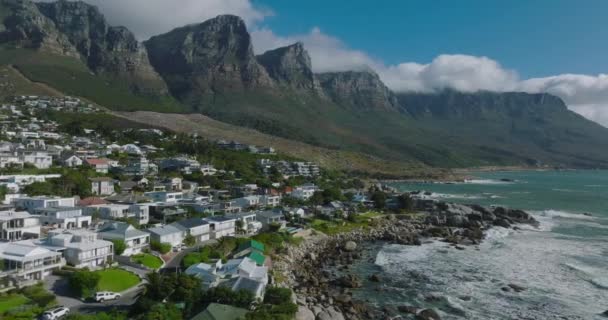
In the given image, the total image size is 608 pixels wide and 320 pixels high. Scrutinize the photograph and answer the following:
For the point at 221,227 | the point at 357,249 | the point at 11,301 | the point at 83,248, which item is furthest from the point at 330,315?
the point at 357,249

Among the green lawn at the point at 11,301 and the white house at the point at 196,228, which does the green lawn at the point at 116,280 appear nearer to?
the green lawn at the point at 11,301

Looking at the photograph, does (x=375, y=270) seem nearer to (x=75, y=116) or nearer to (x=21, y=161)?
(x=21, y=161)

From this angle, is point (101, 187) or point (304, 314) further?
point (101, 187)

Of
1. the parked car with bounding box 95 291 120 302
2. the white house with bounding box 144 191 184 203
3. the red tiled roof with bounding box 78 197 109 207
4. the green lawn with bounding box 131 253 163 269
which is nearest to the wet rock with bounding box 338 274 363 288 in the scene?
the green lawn with bounding box 131 253 163 269

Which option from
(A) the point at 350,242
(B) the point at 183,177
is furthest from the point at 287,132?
(A) the point at 350,242

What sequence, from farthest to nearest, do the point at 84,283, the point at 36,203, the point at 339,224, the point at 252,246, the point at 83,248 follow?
the point at 339,224, the point at 36,203, the point at 252,246, the point at 83,248, the point at 84,283

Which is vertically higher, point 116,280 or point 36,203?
point 36,203

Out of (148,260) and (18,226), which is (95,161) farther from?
(148,260)
